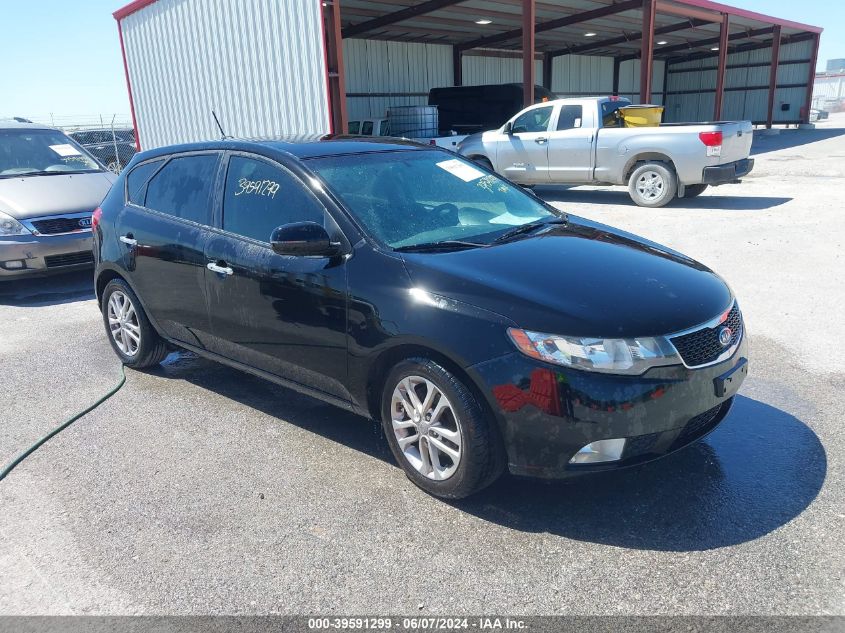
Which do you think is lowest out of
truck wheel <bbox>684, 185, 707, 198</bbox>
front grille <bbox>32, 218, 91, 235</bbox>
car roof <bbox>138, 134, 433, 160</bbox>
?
truck wheel <bbox>684, 185, 707, 198</bbox>

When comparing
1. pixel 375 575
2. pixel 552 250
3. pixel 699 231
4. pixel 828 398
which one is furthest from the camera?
pixel 699 231

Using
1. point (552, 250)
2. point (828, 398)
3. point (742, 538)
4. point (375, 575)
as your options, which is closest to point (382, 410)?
point (375, 575)

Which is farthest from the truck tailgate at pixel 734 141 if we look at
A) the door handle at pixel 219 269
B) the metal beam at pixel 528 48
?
the door handle at pixel 219 269

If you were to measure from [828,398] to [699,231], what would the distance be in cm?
581

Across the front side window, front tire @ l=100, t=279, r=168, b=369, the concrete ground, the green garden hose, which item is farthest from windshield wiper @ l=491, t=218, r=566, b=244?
the front side window

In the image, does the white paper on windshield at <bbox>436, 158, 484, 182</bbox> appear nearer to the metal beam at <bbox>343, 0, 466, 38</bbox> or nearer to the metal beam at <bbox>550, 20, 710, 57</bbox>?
the metal beam at <bbox>343, 0, 466, 38</bbox>

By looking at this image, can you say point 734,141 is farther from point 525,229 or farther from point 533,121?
point 525,229

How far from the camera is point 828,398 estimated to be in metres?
4.32

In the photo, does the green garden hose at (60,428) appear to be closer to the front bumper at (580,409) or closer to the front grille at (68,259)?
the front bumper at (580,409)

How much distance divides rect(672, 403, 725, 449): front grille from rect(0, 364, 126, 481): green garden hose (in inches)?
136

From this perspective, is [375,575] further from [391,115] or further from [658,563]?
[391,115]

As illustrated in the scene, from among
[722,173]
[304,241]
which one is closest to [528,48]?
[722,173]

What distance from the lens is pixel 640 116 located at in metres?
12.7

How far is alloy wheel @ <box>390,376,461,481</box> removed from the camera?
317cm
